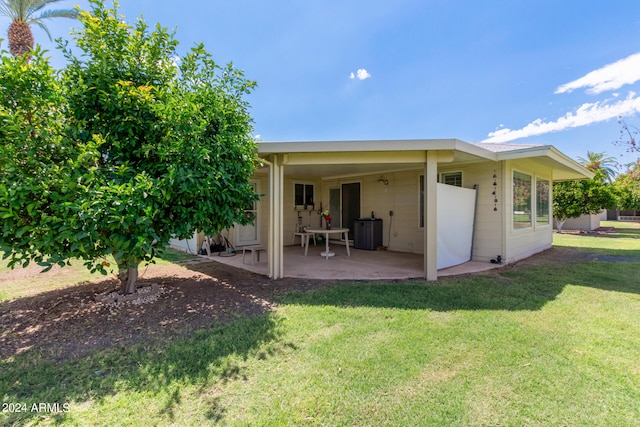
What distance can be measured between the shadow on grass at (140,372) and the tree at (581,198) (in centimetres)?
1768

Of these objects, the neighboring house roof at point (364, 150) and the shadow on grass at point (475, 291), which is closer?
the shadow on grass at point (475, 291)

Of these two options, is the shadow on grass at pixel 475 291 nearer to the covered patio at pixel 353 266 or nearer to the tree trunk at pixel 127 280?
the covered patio at pixel 353 266

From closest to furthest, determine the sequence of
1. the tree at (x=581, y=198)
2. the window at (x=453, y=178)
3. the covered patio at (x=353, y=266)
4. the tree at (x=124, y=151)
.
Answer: the tree at (x=124, y=151) < the covered patio at (x=353, y=266) < the window at (x=453, y=178) < the tree at (x=581, y=198)

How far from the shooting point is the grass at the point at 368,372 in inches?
71.6

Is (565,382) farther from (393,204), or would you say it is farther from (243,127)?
(393,204)

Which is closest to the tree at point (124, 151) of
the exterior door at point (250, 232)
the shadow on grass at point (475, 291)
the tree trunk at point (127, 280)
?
the tree trunk at point (127, 280)

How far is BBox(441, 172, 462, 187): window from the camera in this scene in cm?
712

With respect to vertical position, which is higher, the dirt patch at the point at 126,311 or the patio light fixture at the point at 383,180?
the patio light fixture at the point at 383,180

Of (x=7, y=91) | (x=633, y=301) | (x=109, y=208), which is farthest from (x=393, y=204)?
(x=7, y=91)

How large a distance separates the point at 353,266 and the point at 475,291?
2.52 metres

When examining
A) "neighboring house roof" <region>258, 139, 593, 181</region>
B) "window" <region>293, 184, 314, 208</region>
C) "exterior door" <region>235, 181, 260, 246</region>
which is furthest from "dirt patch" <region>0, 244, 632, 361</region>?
"window" <region>293, 184, 314, 208</region>

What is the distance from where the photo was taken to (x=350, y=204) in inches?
381

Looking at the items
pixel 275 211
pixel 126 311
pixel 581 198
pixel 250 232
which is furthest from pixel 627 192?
pixel 126 311

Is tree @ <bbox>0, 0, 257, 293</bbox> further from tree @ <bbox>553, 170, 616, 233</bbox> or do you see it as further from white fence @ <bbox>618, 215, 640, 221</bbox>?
white fence @ <bbox>618, 215, 640, 221</bbox>
